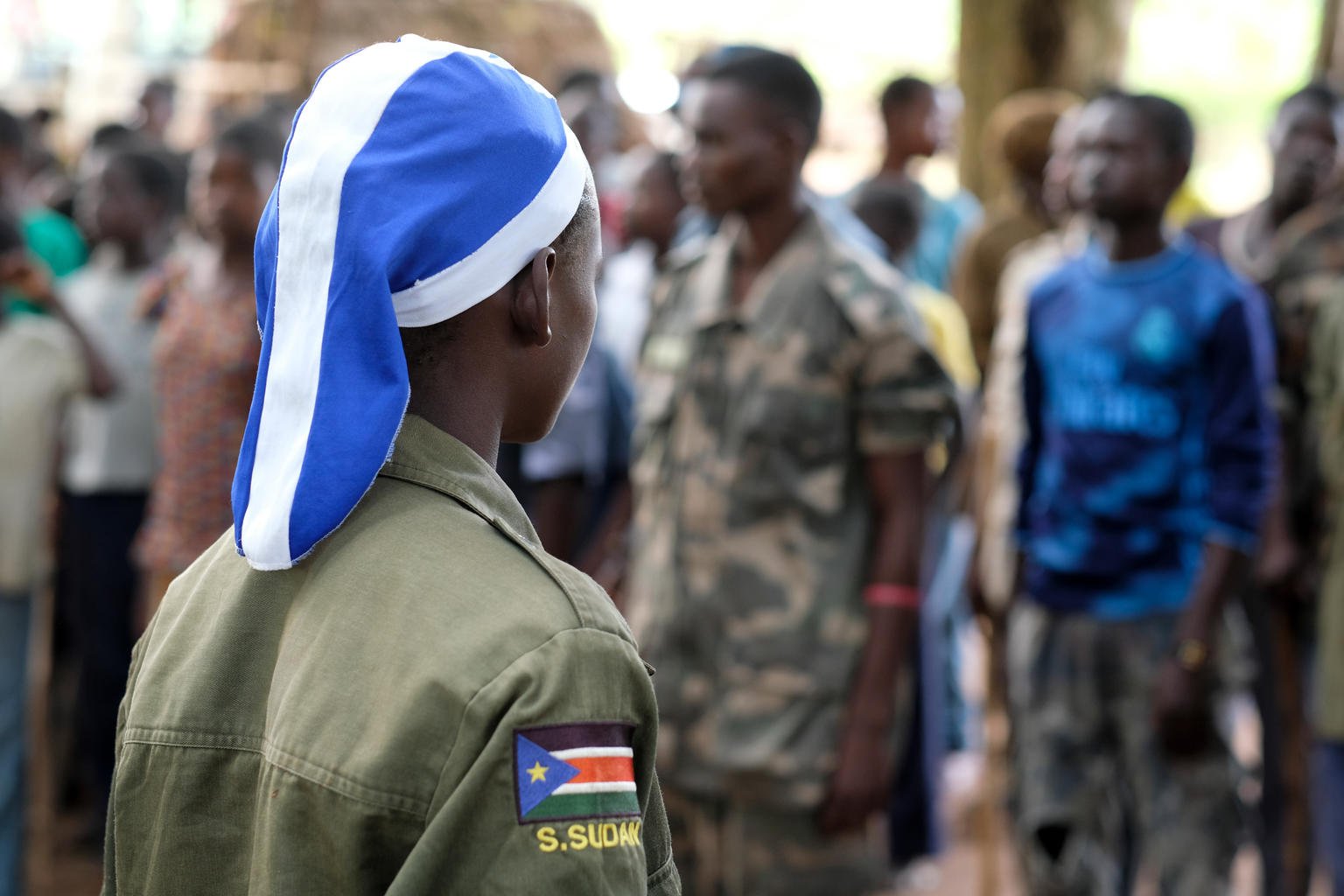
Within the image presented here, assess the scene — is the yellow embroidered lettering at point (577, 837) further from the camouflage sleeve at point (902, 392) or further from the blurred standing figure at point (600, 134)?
the blurred standing figure at point (600, 134)

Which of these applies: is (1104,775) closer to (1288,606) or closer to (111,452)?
(1288,606)

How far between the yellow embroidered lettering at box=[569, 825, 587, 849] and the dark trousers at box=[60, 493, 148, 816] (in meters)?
4.04

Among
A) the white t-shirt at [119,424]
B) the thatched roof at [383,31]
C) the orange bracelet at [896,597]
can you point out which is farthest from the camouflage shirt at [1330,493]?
the thatched roof at [383,31]

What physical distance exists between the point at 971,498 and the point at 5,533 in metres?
3.16

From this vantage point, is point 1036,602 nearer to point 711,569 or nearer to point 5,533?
point 711,569

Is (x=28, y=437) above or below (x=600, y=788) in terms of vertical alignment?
below

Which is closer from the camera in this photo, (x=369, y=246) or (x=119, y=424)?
(x=369, y=246)

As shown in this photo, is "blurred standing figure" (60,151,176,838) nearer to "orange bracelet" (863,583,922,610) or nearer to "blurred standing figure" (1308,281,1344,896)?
"orange bracelet" (863,583,922,610)

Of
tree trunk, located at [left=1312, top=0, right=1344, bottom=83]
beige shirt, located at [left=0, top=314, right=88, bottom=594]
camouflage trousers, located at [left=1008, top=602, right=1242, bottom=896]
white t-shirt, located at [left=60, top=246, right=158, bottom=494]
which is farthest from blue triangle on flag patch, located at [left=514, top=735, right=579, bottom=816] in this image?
tree trunk, located at [left=1312, top=0, right=1344, bottom=83]

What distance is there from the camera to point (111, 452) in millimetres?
4957

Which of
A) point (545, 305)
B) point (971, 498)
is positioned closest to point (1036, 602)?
point (971, 498)

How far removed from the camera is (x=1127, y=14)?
8.59 m

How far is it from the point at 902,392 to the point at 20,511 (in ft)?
7.85

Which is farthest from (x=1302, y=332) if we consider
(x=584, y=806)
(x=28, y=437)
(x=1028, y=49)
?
(x=1028, y=49)
